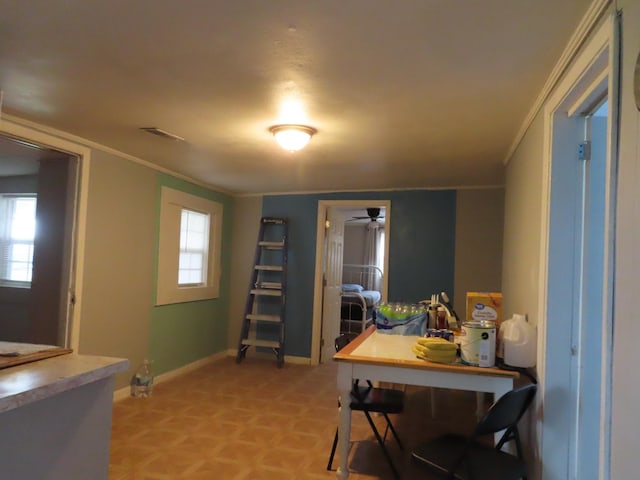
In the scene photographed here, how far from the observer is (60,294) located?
3480 mm

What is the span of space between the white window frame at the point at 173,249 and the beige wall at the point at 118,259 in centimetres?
15

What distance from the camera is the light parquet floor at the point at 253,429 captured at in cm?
269

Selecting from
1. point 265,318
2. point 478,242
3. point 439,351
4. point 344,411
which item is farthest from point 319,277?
point 439,351

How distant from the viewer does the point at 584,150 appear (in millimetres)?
1896

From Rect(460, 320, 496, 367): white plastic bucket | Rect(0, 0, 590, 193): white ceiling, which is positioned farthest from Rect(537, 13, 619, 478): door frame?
Rect(0, 0, 590, 193): white ceiling

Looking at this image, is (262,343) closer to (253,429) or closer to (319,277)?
(319,277)

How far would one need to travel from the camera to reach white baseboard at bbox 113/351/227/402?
3869mm

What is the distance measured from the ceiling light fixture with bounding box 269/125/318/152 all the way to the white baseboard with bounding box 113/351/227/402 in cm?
253

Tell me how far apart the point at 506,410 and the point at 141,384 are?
3.28 meters

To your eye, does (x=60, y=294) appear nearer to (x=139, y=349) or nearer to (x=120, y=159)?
(x=139, y=349)

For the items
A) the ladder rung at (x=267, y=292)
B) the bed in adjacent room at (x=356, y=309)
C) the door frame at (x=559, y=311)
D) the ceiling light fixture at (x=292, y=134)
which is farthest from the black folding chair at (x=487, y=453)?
the bed in adjacent room at (x=356, y=309)

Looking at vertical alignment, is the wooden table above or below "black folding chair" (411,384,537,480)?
above

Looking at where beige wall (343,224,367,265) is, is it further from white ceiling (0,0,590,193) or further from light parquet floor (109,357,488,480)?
white ceiling (0,0,590,193)

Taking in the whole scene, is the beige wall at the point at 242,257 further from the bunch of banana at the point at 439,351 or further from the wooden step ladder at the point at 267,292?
the bunch of banana at the point at 439,351
